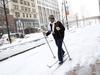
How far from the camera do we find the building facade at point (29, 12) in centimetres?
5791

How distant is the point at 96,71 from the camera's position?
560 centimetres

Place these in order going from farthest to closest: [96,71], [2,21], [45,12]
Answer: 1. [45,12]
2. [2,21]
3. [96,71]

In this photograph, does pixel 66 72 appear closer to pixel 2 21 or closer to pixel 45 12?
pixel 2 21

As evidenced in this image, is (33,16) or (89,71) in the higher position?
(33,16)

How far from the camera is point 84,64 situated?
668 cm

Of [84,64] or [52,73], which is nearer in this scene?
[52,73]

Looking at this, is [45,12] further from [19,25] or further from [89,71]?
[89,71]

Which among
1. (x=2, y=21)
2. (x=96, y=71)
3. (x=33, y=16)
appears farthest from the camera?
(x=33, y=16)

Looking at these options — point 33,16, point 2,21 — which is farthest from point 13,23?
point 33,16

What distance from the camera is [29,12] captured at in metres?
70.1

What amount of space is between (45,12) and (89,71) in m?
81.9

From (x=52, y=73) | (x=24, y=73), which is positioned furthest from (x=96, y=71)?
(x=24, y=73)

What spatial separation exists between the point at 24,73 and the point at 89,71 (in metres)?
2.37

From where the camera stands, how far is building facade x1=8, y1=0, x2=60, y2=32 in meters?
57.9
